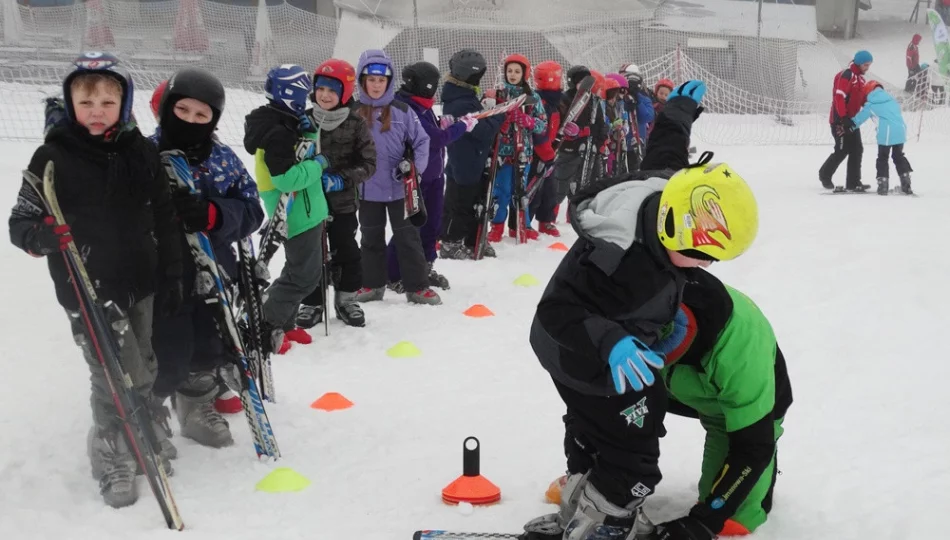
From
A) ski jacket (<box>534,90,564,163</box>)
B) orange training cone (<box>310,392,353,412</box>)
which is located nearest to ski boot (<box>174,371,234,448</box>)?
orange training cone (<box>310,392,353,412</box>)

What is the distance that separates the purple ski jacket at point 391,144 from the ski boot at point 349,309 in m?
0.83

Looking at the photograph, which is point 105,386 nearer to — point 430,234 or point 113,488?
point 113,488

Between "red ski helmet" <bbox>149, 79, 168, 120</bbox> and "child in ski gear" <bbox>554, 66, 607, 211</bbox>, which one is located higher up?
"red ski helmet" <bbox>149, 79, 168, 120</bbox>

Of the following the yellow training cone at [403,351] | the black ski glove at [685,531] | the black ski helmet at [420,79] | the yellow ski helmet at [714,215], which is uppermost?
the black ski helmet at [420,79]

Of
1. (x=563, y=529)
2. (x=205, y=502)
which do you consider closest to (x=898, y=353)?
(x=563, y=529)

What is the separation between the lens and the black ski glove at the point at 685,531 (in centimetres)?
305

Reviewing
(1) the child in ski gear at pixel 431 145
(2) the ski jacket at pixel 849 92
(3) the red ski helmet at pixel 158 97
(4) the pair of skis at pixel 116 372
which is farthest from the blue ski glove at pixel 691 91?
(2) the ski jacket at pixel 849 92

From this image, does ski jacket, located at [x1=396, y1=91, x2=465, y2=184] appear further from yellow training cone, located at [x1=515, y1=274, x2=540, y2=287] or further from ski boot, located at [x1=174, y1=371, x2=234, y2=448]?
ski boot, located at [x1=174, y1=371, x2=234, y2=448]

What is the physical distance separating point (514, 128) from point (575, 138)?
4.07 feet

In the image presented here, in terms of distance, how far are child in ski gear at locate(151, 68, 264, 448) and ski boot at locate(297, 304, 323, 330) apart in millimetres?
1841

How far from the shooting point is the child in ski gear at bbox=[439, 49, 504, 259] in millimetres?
8016

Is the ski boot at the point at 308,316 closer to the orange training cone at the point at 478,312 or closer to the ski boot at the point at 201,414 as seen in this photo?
the orange training cone at the point at 478,312

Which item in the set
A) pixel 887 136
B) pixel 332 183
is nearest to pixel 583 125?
pixel 332 183

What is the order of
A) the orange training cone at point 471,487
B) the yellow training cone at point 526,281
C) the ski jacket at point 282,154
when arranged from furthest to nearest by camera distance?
the yellow training cone at point 526,281 → the ski jacket at point 282,154 → the orange training cone at point 471,487
